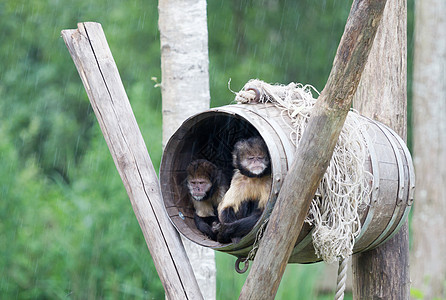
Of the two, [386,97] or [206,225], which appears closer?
[206,225]

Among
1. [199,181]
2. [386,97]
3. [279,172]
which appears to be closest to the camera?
[279,172]

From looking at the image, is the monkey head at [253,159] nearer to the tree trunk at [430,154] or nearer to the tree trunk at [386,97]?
the tree trunk at [386,97]

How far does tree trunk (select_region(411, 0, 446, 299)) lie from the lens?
674cm

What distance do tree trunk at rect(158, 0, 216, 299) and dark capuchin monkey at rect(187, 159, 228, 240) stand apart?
0.85 metres

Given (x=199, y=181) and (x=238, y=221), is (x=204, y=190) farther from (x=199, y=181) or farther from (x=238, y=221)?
(x=238, y=221)

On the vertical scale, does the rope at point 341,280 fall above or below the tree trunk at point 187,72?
below

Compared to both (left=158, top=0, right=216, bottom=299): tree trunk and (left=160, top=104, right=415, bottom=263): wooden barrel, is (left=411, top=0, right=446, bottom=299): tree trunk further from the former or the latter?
(left=160, top=104, right=415, bottom=263): wooden barrel

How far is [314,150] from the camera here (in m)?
2.35

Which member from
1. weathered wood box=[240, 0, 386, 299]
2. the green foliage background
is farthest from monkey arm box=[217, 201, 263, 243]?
the green foliage background

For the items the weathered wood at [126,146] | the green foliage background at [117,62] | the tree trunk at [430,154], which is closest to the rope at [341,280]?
the weathered wood at [126,146]

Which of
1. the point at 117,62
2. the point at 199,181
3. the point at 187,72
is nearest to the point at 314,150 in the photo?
the point at 199,181

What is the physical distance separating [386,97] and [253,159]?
1.10 m

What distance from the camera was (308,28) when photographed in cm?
1045

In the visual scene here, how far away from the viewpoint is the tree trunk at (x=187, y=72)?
13.3ft
